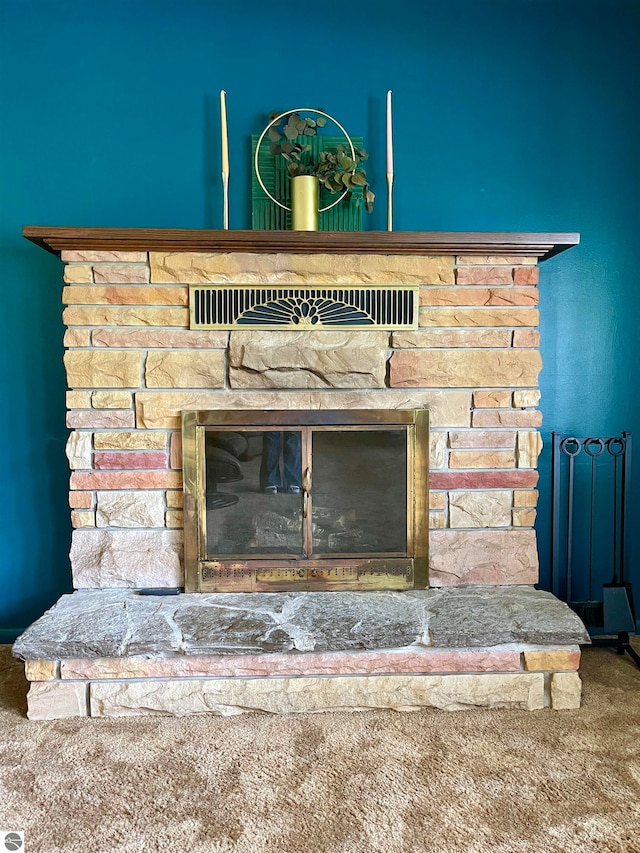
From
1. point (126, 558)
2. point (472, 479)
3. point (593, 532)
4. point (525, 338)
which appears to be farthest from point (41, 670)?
point (593, 532)

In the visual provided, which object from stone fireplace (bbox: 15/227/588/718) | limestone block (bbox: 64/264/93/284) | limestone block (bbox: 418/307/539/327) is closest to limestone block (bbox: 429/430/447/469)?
stone fireplace (bbox: 15/227/588/718)

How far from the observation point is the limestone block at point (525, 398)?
2160 millimetres

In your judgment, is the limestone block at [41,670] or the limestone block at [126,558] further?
the limestone block at [126,558]

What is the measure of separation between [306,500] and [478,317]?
2.99 ft

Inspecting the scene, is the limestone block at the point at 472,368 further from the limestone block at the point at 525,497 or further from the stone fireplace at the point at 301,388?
the limestone block at the point at 525,497

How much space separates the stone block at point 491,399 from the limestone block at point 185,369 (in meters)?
0.93

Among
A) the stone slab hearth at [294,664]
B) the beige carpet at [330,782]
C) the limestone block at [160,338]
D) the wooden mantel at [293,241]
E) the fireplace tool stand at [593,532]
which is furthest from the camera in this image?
the fireplace tool stand at [593,532]

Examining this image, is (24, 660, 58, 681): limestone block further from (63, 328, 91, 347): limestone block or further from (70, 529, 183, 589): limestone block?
(63, 328, 91, 347): limestone block

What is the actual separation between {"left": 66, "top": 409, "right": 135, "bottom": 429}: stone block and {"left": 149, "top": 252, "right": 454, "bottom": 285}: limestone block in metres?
0.49

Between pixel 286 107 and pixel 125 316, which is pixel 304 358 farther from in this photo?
pixel 286 107

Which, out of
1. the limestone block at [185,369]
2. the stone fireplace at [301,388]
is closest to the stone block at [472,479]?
the stone fireplace at [301,388]

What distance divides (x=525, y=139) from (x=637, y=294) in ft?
2.54

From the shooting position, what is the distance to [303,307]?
2.11 m

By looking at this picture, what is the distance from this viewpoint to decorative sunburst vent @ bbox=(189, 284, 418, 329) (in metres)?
2.09
